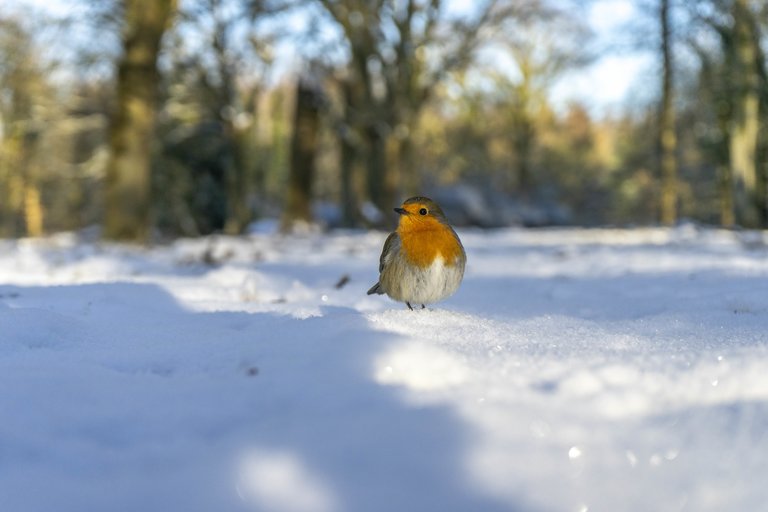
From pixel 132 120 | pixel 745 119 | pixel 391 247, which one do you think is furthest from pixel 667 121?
pixel 391 247

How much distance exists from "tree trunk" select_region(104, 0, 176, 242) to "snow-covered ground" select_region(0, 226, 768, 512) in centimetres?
602

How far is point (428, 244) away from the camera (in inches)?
87.7

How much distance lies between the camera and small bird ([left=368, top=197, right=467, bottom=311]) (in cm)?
223

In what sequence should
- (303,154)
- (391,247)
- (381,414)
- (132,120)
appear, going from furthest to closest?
(303,154) < (132,120) < (391,247) < (381,414)

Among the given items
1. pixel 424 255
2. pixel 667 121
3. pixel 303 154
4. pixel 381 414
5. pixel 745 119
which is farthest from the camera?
pixel 667 121

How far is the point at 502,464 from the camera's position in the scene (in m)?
1.09

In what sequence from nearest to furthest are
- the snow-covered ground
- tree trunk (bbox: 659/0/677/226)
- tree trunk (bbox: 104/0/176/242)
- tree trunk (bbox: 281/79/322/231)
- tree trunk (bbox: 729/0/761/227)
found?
the snow-covered ground → tree trunk (bbox: 104/0/176/242) → tree trunk (bbox: 729/0/761/227) → tree trunk (bbox: 281/79/322/231) → tree trunk (bbox: 659/0/677/226)

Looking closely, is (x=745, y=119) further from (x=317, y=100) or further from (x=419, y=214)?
(x=419, y=214)

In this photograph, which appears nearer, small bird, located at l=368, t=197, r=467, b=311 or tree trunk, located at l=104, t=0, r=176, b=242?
small bird, located at l=368, t=197, r=467, b=311

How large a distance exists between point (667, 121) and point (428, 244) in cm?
1528

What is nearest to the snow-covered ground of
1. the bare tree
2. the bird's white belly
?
the bird's white belly

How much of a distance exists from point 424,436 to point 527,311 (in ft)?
5.45

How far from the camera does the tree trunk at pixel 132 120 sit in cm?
764

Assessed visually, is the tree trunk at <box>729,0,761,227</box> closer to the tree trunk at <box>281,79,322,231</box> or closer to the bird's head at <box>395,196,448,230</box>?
the tree trunk at <box>281,79,322,231</box>
